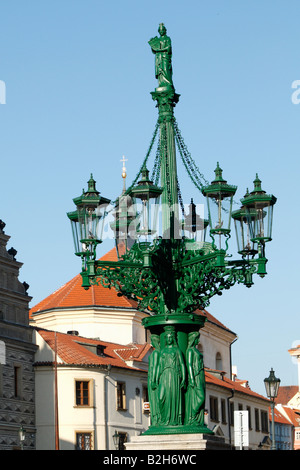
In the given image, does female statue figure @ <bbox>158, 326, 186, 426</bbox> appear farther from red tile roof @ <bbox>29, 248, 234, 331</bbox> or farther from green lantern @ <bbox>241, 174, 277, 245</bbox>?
red tile roof @ <bbox>29, 248, 234, 331</bbox>

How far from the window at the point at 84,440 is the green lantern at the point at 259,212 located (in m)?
35.8

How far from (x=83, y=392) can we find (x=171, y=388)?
36.5 metres

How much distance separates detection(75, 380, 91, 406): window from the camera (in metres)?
49.5

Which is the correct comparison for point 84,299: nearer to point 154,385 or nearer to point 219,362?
point 219,362

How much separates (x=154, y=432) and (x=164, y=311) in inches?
66.9

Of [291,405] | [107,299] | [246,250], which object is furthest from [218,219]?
[291,405]

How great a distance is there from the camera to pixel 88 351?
2052 inches

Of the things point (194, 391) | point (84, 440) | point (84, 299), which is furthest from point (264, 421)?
point (194, 391)

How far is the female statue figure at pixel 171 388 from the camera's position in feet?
45.4

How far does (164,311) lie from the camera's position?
1421 centimetres

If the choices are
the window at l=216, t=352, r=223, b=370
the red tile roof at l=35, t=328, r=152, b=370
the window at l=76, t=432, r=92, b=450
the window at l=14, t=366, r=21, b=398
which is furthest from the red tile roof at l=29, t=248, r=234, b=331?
the window at l=216, t=352, r=223, b=370

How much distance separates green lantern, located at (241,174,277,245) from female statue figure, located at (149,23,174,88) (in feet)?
6.89

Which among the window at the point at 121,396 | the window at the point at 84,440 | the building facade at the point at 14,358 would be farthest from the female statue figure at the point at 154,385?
the window at the point at 121,396
